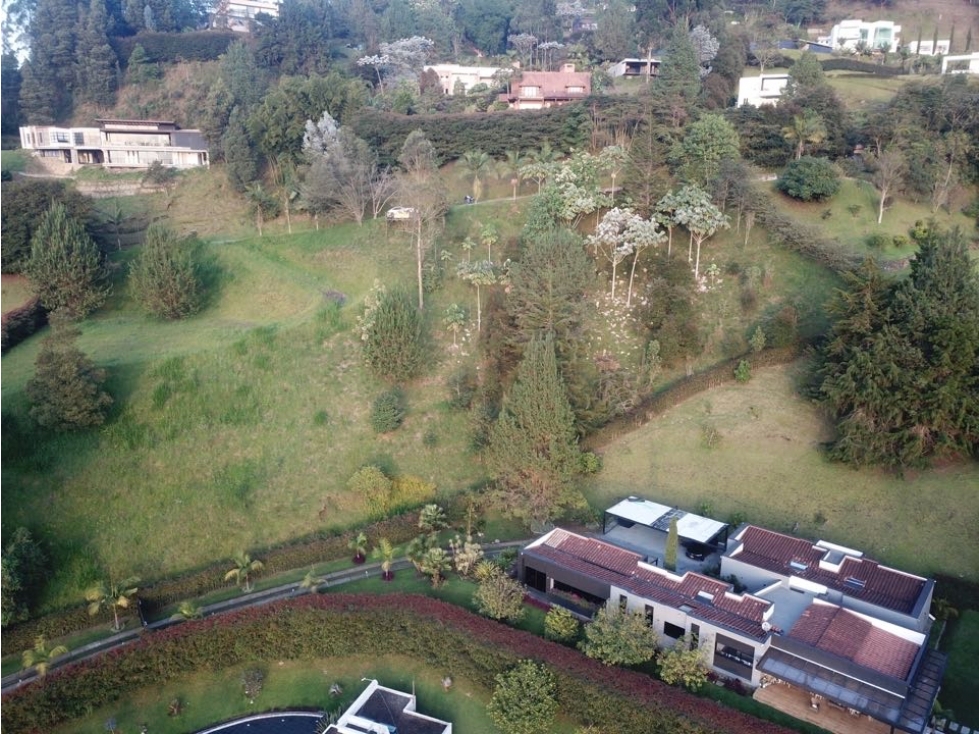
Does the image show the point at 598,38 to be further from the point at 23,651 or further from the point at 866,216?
the point at 23,651

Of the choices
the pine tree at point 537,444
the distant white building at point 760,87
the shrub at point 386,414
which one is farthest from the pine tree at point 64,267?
the distant white building at point 760,87

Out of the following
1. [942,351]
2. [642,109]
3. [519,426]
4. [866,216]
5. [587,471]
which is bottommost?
[587,471]

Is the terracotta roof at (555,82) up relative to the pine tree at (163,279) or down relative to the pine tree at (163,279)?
up

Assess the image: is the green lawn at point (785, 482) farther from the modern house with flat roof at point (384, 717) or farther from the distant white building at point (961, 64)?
the distant white building at point (961, 64)

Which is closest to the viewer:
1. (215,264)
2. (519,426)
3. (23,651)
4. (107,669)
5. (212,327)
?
(107,669)

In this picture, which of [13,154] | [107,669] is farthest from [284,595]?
[13,154]

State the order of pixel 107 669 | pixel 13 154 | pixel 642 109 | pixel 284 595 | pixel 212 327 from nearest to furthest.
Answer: pixel 107 669
pixel 284 595
pixel 212 327
pixel 642 109
pixel 13 154
